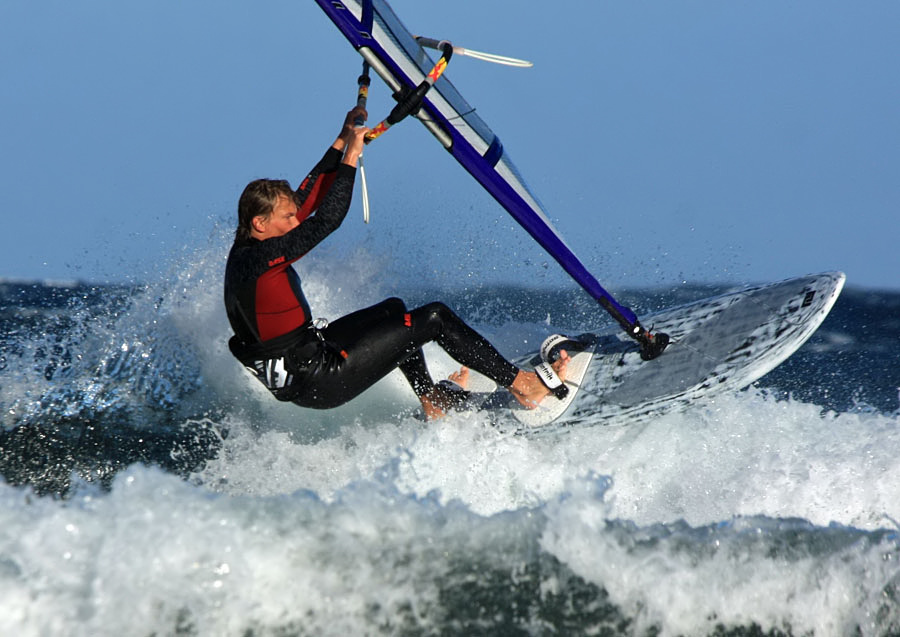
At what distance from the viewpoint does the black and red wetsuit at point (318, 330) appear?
2.81 m

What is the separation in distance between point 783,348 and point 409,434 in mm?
1836

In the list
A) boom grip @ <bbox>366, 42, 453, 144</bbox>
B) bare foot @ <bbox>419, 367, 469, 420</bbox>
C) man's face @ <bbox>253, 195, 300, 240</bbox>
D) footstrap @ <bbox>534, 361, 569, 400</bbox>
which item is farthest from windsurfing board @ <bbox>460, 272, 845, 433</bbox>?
boom grip @ <bbox>366, 42, 453, 144</bbox>

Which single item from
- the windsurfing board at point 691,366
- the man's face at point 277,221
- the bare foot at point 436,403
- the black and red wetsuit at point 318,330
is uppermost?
the man's face at point 277,221

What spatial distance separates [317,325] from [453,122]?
1076 millimetres

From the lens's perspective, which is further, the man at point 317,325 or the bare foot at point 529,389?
the bare foot at point 529,389

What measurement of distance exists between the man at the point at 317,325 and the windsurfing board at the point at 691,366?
171 mm

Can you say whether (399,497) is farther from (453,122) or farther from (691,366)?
(691,366)

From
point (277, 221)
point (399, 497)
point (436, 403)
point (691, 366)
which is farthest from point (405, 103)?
point (691, 366)

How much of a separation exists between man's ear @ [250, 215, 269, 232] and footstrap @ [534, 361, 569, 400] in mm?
1472

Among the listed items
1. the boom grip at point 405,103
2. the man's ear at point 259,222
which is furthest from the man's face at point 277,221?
the boom grip at point 405,103

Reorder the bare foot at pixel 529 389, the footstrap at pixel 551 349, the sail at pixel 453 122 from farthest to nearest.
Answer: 1. the footstrap at pixel 551 349
2. the bare foot at pixel 529 389
3. the sail at pixel 453 122

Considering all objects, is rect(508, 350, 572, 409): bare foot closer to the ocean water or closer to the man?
the man

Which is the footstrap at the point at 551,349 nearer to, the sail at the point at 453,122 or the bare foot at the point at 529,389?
the bare foot at the point at 529,389

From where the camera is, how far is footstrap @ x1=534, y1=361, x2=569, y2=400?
3545mm
